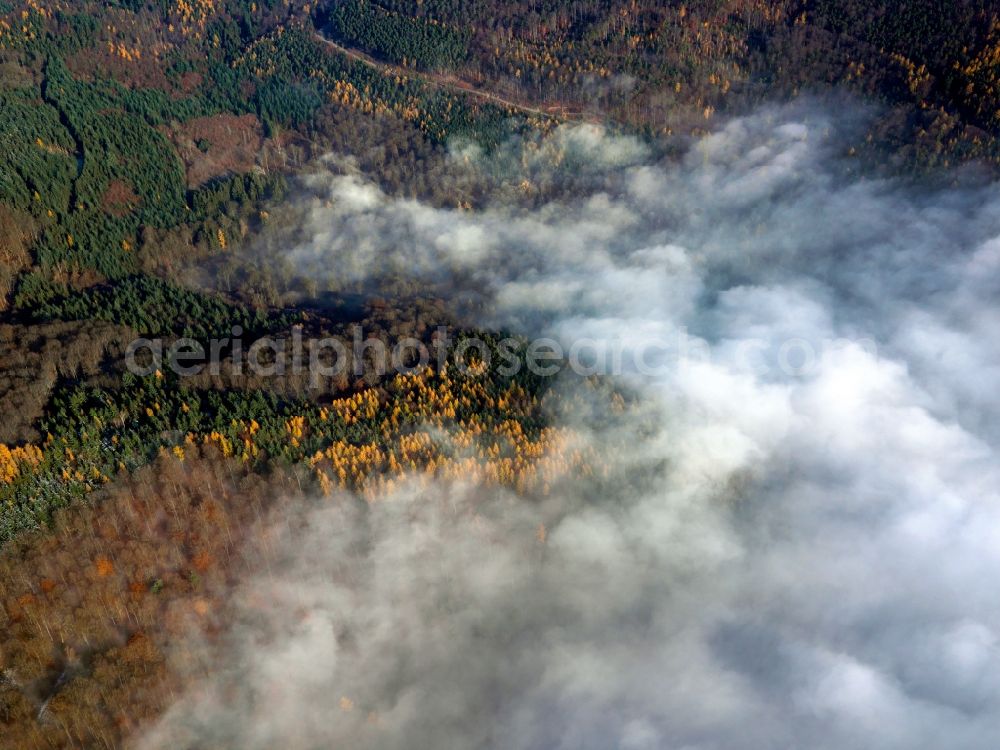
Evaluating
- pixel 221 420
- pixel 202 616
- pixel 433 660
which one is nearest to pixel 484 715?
→ pixel 433 660

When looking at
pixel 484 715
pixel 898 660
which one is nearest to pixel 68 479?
pixel 484 715

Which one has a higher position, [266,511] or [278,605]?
[266,511]

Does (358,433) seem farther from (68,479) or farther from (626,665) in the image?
(626,665)

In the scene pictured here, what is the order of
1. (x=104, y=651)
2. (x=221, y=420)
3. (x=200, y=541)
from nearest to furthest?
1. (x=104, y=651)
2. (x=200, y=541)
3. (x=221, y=420)

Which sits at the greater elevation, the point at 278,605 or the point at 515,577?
the point at 515,577

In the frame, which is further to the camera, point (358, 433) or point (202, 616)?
point (358, 433)

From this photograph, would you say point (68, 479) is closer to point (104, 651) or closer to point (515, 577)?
point (104, 651)

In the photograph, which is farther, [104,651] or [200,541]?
[200,541]

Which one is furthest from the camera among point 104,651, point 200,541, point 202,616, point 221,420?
point 221,420


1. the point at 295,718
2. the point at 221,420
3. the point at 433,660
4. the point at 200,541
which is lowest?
the point at 295,718
